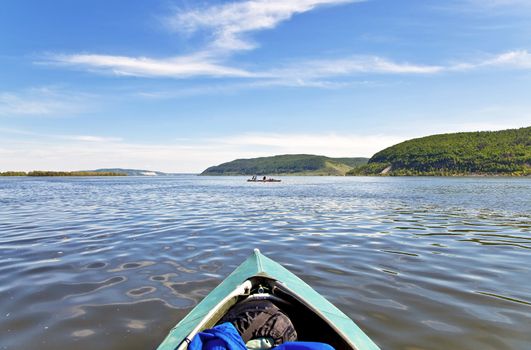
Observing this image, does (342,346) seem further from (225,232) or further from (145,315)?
(225,232)

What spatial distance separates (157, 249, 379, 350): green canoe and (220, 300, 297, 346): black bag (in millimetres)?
291

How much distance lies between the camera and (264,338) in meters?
4.42

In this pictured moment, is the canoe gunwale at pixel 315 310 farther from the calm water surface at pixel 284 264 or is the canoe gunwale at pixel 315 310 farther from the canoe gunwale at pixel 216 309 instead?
the calm water surface at pixel 284 264

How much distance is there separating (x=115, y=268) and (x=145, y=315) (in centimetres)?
350

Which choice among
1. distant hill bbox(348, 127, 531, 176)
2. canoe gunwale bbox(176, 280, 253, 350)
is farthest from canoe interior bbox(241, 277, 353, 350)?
distant hill bbox(348, 127, 531, 176)

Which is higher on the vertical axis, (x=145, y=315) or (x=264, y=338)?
(x=264, y=338)

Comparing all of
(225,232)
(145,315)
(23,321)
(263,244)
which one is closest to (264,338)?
(145,315)

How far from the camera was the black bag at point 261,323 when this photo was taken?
4445 mm

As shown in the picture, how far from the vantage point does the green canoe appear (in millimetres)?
4105

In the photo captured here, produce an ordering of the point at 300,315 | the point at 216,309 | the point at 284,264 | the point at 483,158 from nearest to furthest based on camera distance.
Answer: the point at 216,309, the point at 300,315, the point at 284,264, the point at 483,158

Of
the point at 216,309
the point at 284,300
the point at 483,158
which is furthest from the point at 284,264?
the point at 483,158

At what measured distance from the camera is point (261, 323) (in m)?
4.57

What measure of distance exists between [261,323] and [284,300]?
81 cm

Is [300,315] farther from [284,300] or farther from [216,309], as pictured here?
[216,309]
